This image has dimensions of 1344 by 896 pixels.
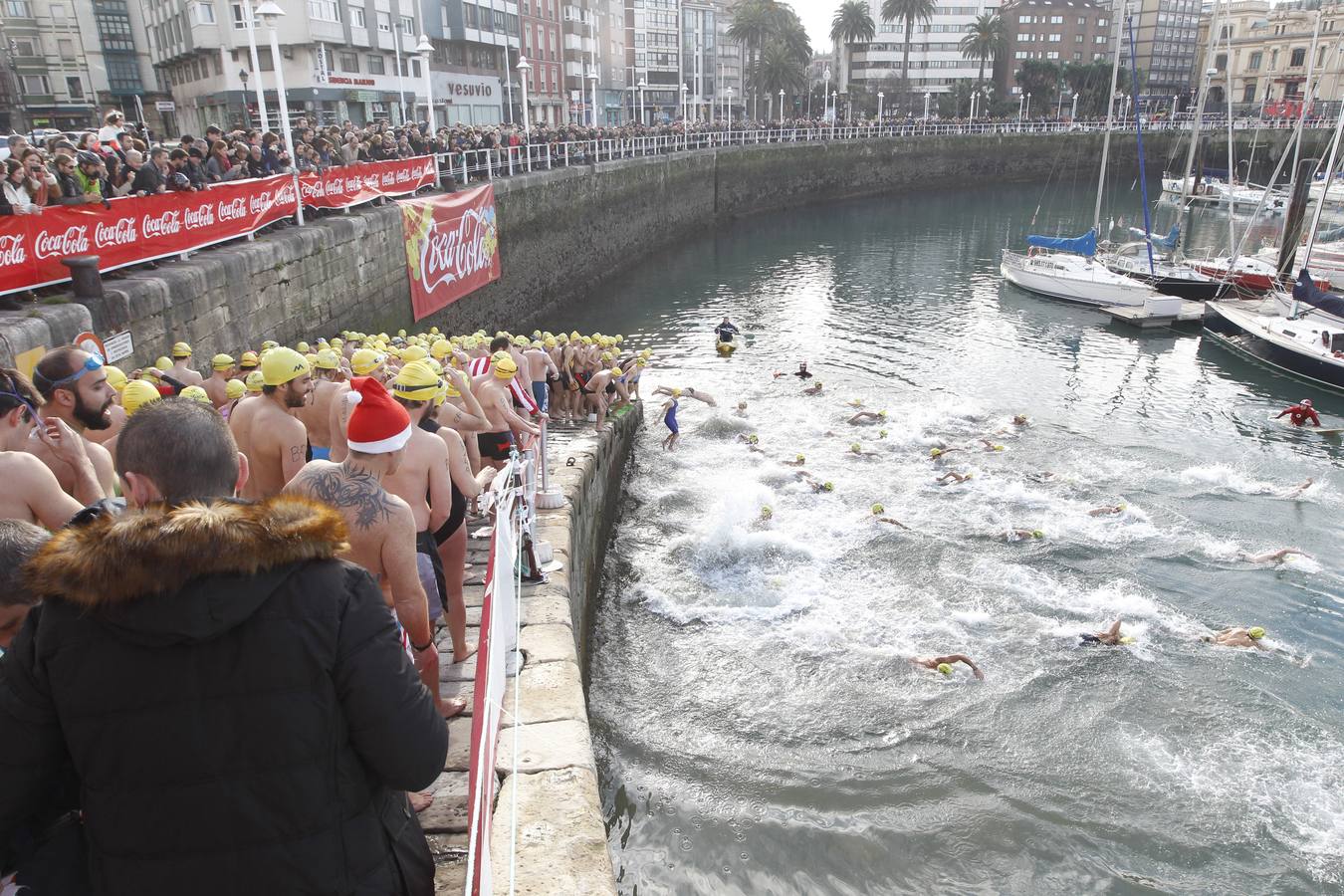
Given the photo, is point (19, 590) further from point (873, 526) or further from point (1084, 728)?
point (873, 526)

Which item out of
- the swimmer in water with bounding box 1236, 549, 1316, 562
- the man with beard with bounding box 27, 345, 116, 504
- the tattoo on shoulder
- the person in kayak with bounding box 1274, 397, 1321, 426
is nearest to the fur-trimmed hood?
the tattoo on shoulder

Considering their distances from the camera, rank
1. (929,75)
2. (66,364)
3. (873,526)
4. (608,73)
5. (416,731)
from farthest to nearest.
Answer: (929,75), (608,73), (873,526), (66,364), (416,731)

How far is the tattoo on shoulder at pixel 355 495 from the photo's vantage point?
3361 mm

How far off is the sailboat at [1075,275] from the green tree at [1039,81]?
62.2m

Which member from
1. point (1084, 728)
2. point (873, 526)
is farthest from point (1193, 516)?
point (1084, 728)

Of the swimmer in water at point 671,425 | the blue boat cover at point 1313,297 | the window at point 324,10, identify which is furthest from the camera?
the window at point 324,10

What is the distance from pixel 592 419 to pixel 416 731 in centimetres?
1125

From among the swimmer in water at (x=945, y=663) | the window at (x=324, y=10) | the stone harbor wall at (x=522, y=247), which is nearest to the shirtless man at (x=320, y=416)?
the stone harbor wall at (x=522, y=247)

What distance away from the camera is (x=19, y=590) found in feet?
8.13

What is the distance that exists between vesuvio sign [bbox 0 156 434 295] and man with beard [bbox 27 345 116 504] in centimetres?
457

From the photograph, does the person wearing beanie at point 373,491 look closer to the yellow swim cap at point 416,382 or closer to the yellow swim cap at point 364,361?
the yellow swim cap at point 416,382

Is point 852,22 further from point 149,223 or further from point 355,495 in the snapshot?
point 355,495

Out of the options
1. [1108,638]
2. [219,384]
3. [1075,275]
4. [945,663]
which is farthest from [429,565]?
[1075,275]

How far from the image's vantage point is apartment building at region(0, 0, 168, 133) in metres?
50.1
